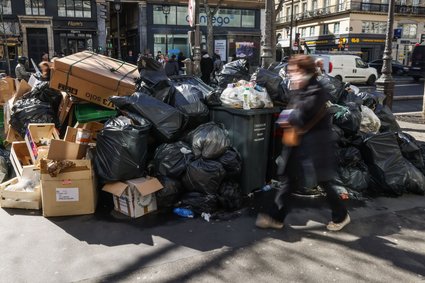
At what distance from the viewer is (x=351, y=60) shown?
21359 millimetres

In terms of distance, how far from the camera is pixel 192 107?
15.4 feet

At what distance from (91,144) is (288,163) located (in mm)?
2386

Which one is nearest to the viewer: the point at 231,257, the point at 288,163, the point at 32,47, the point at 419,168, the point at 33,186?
the point at 231,257

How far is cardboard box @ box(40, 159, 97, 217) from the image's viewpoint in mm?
3947

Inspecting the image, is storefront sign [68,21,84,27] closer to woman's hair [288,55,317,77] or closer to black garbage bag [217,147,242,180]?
black garbage bag [217,147,242,180]

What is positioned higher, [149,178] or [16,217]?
[149,178]

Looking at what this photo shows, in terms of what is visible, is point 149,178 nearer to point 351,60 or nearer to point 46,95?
point 46,95

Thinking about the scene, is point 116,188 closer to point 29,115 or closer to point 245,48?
point 29,115

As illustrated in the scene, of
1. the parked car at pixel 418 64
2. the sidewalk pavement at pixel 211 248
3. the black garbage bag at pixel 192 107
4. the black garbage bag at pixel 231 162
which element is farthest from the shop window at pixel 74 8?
the black garbage bag at pixel 231 162

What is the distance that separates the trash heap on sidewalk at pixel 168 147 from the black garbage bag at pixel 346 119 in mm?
13

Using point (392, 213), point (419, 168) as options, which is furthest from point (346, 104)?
point (392, 213)

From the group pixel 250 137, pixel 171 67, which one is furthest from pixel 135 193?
pixel 171 67

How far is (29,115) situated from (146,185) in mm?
2619

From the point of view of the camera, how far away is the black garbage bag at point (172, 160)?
4.25 metres
